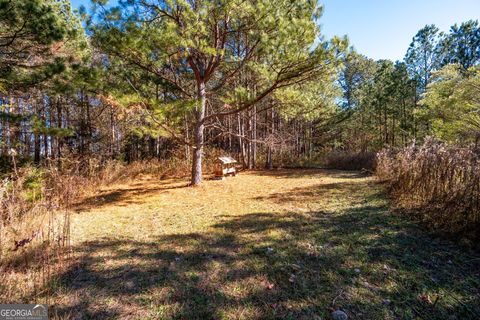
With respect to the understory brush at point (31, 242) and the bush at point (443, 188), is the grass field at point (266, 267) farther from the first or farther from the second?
the bush at point (443, 188)

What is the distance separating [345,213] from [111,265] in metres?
3.56

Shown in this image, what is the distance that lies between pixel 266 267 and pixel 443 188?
10.3ft

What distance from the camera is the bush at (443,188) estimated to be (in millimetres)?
2797

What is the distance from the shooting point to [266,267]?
7.39ft

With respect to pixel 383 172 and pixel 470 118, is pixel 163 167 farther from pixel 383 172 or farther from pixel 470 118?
pixel 470 118

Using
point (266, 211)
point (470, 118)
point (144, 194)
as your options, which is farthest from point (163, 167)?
point (470, 118)

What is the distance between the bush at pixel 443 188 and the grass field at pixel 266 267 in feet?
1.25

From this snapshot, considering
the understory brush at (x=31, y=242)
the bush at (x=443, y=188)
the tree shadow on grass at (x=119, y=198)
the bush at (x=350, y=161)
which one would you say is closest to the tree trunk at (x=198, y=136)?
the tree shadow on grass at (x=119, y=198)

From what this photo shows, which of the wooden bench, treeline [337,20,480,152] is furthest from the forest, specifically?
treeline [337,20,480,152]

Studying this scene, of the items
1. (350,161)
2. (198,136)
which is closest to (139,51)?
(198,136)

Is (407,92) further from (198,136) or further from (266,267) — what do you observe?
(266,267)

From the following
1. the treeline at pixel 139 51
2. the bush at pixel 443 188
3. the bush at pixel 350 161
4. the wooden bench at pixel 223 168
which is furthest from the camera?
the bush at pixel 350 161

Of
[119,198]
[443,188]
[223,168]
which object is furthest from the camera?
[223,168]

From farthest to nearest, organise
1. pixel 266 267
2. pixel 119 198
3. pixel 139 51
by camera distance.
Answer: pixel 119 198 → pixel 139 51 → pixel 266 267
